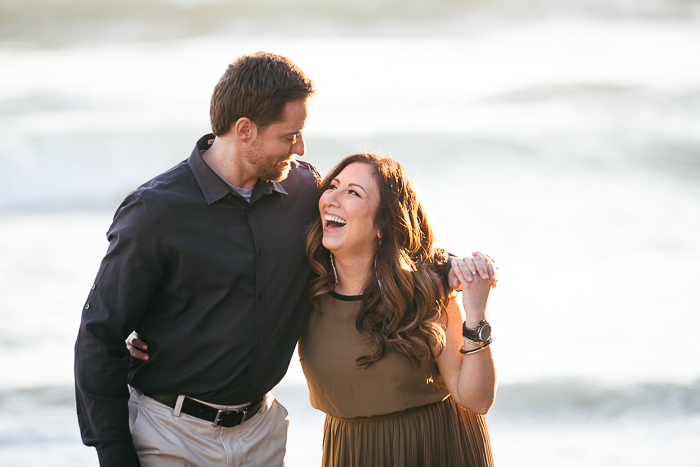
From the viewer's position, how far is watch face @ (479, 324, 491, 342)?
6.47 ft

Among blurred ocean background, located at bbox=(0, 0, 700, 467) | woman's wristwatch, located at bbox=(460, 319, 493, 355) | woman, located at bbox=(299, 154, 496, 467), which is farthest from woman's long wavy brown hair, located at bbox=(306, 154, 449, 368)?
blurred ocean background, located at bbox=(0, 0, 700, 467)

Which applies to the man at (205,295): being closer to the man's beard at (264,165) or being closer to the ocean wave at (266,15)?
the man's beard at (264,165)

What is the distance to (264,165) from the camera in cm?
196

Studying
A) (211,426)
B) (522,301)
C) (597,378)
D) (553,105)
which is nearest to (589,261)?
(522,301)

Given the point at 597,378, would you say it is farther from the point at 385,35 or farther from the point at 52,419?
the point at 385,35

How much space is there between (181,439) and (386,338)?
0.67 metres

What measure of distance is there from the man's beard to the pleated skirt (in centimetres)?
82

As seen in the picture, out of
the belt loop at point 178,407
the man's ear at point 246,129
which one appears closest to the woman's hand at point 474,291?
the man's ear at point 246,129

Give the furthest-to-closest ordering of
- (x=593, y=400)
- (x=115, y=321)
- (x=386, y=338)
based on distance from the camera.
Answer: (x=593, y=400) → (x=386, y=338) → (x=115, y=321)

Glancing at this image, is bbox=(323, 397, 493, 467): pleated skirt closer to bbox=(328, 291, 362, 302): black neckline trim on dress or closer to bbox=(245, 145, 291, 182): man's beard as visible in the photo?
bbox=(328, 291, 362, 302): black neckline trim on dress

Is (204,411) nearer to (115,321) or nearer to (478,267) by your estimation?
(115,321)

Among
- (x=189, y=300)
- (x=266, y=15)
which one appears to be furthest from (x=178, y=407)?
(x=266, y=15)

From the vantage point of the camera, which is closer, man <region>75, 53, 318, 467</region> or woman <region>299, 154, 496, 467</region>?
man <region>75, 53, 318, 467</region>

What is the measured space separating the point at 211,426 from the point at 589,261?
4.89m
